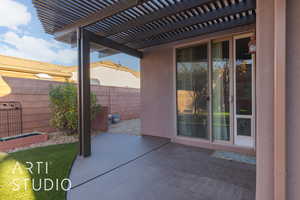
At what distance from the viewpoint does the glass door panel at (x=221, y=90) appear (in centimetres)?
328

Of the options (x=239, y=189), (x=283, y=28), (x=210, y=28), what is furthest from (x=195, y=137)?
(x=283, y=28)

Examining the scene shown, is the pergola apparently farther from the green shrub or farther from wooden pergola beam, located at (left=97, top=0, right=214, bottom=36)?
the green shrub

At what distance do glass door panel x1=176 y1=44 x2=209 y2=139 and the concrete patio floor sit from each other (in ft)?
2.10

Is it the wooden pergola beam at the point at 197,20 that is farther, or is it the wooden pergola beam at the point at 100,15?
the wooden pergola beam at the point at 197,20

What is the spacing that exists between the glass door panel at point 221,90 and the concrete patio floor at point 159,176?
0.57 m

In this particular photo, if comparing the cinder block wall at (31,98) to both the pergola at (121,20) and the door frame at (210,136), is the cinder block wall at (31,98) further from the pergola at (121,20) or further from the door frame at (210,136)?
the door frame at (210,136)

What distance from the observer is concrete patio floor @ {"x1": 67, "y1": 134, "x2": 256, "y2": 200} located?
1.79 meters

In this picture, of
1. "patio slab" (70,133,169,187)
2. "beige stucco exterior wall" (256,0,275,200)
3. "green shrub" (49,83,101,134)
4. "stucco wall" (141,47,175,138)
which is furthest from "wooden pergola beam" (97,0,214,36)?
"patio slab" (70,133,169,187)

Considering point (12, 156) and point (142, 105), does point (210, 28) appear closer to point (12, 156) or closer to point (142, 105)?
point (142, 105)

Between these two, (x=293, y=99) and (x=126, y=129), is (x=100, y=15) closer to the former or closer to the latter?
(x=293, y=99)

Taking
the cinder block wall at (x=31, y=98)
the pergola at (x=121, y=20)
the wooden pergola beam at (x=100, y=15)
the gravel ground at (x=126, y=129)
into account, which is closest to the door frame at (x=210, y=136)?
the pergola at (x=121, y=20)

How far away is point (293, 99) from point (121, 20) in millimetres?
2887

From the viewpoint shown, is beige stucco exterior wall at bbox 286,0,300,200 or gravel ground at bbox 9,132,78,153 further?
gravel ground at bbox 9,132,78,153

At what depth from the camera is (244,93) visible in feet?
10.3
